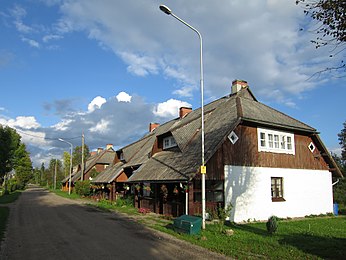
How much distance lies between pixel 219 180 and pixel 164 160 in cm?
543

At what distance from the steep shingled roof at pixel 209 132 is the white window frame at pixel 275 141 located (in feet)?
1.95

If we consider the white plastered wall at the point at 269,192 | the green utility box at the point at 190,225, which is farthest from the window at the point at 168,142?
the green utility box at the point at 190,225

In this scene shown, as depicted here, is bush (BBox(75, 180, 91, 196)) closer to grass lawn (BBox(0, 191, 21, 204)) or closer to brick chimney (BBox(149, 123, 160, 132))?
grass lawn (BBox(0, 191, 21, 204))

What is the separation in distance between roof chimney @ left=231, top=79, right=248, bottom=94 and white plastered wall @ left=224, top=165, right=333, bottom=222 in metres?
7.72

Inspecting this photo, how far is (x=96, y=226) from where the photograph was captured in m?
15.6

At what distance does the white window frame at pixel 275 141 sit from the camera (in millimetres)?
20422

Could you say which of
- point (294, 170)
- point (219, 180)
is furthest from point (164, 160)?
point (294, 170)

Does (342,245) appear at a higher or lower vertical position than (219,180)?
lower

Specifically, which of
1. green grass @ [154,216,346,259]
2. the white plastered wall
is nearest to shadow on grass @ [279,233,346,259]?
green grass @ [154,216,346,259]

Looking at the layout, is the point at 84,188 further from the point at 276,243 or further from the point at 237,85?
the point at 276,243

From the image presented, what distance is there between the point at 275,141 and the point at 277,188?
3.04 m

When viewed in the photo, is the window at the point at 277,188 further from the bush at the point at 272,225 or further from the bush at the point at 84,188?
the bush at the point at 84,188

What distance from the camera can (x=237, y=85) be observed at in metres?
25.5

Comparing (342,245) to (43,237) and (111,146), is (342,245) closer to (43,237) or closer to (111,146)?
(43,237)
